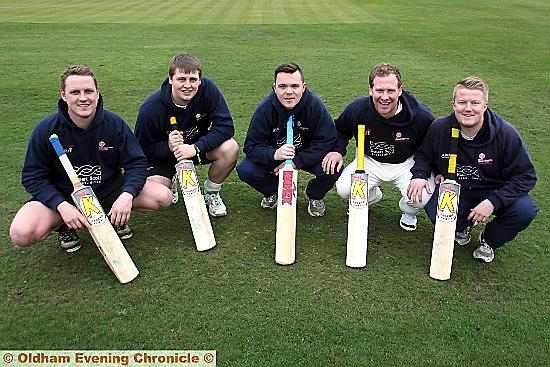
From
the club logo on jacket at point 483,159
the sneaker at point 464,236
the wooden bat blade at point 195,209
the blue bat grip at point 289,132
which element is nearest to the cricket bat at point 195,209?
the wooden bat blade at point 195,209

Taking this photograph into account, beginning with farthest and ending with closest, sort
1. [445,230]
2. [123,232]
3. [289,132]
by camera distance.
A: 1. [289,132]
2. [123,232]
3. [445,230]

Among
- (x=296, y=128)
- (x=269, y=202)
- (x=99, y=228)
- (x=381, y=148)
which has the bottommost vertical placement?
(x=269, y=202)

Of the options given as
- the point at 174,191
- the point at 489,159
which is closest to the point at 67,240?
the point at 174,191

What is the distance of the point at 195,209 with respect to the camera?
117 inches

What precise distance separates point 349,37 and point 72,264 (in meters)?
8.29

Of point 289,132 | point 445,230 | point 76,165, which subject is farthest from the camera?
point 289,132

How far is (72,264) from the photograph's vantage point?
9.08ft

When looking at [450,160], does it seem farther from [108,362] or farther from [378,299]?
[108,362]

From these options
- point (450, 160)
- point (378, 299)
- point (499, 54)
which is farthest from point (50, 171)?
point (499, 54)

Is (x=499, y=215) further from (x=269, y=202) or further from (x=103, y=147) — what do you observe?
(x=103, y=147)

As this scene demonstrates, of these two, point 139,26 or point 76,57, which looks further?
point 139,26

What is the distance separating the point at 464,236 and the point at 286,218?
40.6 inches

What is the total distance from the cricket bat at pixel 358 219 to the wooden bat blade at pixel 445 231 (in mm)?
365

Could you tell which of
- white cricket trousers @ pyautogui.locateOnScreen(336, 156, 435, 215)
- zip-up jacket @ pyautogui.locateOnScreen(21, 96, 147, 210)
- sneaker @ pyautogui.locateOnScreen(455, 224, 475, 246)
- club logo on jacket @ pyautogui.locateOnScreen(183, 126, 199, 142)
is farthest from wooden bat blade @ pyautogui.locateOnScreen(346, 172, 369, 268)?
zip-up jacket @ pyautogui.locateOnScreen(21, 96, 147, 210)
